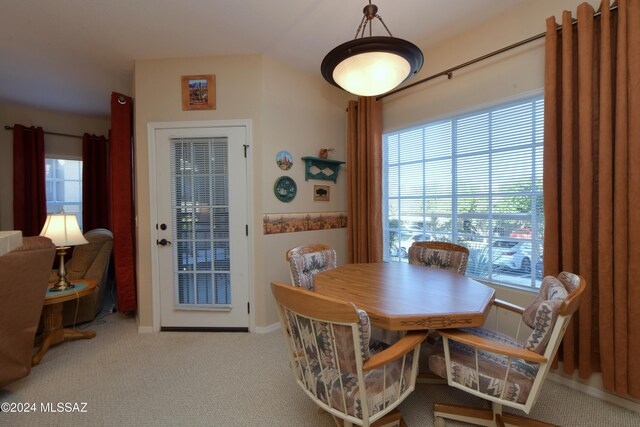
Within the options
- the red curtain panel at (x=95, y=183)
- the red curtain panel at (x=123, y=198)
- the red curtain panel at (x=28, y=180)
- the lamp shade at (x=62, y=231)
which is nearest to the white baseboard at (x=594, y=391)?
the red curtain panel at (x=123, y=198)

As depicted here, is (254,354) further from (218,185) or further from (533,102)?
(533,102)

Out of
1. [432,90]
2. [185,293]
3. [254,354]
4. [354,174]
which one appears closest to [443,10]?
[432,90]

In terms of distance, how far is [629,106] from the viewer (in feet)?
5.01

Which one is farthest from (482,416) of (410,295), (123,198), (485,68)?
(123,198)

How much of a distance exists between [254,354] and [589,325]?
2356 mm

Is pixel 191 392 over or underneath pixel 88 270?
underneath

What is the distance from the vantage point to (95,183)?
170 inches

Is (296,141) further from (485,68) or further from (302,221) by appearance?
(485,68)

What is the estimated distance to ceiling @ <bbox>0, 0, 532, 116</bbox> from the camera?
200 centimetres

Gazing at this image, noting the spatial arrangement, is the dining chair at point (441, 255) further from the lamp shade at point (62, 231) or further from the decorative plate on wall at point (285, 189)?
the lamp shade at point (62, 231)

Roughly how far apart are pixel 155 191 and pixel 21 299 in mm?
1244

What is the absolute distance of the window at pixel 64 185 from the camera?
4.20m

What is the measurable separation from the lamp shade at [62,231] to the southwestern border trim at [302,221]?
1609 mm

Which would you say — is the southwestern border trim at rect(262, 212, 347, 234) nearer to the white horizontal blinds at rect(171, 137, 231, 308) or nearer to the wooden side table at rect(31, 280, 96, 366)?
the white horizontal blinds at rect(171, 137, 231, 308)
